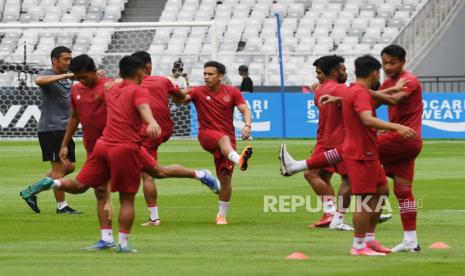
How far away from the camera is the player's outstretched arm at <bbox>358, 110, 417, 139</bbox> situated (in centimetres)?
1205

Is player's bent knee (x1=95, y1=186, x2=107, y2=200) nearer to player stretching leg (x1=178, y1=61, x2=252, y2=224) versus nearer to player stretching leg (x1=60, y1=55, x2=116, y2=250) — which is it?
player stretching leg (x1=60, y1=55, x2=116, y2=250)

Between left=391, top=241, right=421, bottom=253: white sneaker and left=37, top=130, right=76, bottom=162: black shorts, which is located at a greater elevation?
left=37, top=130, right=76, bottom=162: black shorts

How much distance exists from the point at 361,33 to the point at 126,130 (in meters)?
32.1

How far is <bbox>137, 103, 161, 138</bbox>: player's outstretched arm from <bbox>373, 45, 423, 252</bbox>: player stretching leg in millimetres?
2366

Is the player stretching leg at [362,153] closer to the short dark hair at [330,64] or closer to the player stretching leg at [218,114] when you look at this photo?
the short dark hair at [330,64]

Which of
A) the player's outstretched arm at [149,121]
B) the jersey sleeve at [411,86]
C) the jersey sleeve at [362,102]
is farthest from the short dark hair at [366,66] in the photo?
the player's outstretched arm at [149,121]

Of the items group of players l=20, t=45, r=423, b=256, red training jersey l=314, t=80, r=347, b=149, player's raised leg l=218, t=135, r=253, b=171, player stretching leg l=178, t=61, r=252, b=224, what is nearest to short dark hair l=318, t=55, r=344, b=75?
group of players l=20, t=45, r=423, b=256

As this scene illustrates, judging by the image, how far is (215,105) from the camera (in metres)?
16.6

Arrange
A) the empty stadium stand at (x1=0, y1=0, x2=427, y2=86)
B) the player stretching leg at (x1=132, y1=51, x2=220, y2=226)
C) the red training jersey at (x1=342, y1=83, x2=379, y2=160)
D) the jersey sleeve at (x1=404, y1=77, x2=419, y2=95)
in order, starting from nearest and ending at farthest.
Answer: the red training jersey at (x1=342, y1=83, x2=379, y2=160)
the jersey sleeve at (x1=404, y1=77, x2=419, y2=95)
the player stretching leg at (x1=132, y1=51, x2=220, y2=226)
the empty stadium stand at (x1=0, y1=0, x2=427, y2=86)

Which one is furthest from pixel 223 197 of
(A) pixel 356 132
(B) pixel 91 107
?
(A) pixel 356 132

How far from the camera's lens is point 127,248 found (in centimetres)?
1282

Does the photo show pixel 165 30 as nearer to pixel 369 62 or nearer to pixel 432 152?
pixel 432 152

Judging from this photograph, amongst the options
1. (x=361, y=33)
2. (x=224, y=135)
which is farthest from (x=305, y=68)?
(x=224, y=135)

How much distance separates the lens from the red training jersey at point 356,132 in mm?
12297
